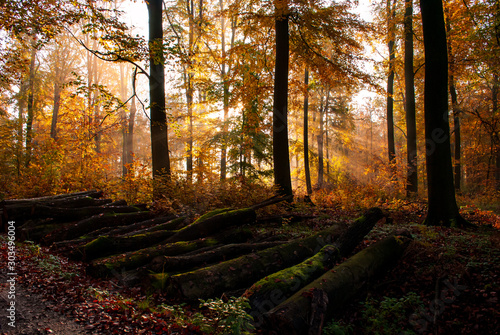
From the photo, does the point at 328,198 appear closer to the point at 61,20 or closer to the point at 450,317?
the point at 450,317

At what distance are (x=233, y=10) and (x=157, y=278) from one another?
1095 cm

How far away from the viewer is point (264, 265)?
505 cm

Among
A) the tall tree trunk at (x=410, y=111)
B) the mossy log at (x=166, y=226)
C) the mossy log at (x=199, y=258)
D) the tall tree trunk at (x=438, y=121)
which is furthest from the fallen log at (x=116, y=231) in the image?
the tall tree trunk at (x=410, y=111)

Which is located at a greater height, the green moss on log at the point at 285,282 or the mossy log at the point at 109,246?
the mossy log at the point at 109,246

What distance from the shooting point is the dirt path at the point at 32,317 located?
3.16 m

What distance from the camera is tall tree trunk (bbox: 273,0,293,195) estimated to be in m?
11.9

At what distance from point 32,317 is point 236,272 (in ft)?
9.19

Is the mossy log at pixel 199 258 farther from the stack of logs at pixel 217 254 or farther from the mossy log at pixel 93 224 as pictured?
the mossy log at pixel 93 224

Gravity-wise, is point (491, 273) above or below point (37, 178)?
below

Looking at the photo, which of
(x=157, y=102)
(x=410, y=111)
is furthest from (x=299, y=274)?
(x=410, y=111)

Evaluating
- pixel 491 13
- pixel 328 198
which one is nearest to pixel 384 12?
pixel 491 13

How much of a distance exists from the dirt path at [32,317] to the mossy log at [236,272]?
1426 millimetres

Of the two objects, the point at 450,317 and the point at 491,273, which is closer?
the point at 450,317

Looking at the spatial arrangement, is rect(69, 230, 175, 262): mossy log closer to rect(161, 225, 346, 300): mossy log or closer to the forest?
the forest
